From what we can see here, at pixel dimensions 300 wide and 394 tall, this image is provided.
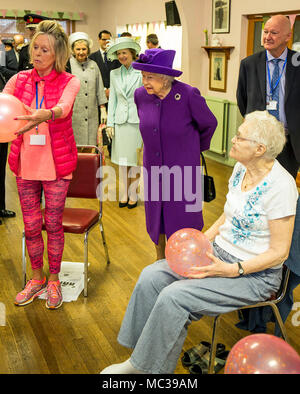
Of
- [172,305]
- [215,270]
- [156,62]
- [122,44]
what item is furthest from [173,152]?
[122,44]

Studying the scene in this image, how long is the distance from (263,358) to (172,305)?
1.90 ft

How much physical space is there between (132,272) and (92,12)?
10.4 m

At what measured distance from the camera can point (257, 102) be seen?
3727 millimetres

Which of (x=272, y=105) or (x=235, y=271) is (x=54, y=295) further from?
(x=272, y=105)

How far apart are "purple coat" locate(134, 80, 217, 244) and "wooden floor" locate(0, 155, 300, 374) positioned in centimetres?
60

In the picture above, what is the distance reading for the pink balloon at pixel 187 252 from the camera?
6.73ft

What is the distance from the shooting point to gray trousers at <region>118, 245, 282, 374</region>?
197 cm

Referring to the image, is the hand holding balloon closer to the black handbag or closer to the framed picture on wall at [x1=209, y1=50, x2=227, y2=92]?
the black handbag

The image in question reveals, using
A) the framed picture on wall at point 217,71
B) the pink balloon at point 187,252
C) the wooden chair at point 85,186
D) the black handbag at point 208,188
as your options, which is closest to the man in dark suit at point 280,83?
the black handbag at point 208,188

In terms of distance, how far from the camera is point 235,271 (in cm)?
206

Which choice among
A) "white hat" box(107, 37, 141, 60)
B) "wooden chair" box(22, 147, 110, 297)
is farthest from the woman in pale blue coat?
"wooden chair" box(22, 147, 110, 297)

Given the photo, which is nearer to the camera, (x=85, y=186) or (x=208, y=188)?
(x=208, y=188)

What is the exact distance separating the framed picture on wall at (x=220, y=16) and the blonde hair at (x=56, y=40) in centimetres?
469

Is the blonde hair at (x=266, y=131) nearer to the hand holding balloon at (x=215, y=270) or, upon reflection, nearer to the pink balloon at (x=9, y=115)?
the hand holding balloon at (x=215, y=270)
